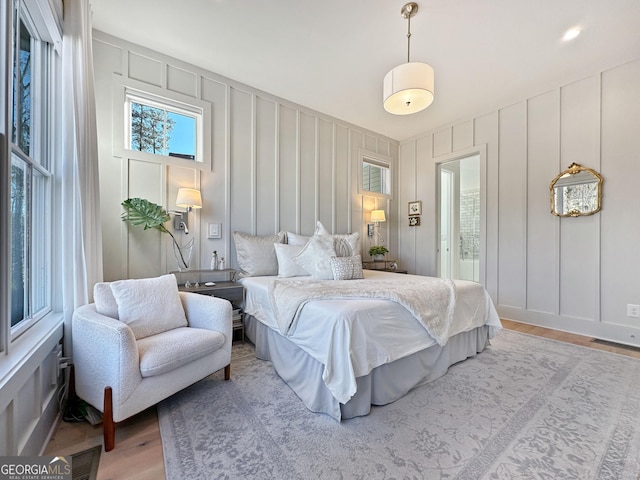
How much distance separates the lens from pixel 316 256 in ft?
9.77

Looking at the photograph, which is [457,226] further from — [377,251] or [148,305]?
[148,305]

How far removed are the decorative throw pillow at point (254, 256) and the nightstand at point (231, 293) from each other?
287 mm

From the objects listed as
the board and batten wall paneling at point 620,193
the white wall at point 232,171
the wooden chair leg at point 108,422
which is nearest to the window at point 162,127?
the white wall at point 232,171

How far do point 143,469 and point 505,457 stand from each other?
176 centimetres

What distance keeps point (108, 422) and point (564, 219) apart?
15.2 feet

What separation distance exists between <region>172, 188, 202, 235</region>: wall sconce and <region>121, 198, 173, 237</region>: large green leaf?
21 cm

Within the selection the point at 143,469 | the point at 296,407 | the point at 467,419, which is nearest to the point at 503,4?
the point at 467,419

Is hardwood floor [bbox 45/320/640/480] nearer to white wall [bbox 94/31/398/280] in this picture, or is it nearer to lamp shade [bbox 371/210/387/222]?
white wall [bbox 94/31/398/280]

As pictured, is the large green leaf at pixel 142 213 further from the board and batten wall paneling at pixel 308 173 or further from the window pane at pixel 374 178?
the window pane at pixel 374 178

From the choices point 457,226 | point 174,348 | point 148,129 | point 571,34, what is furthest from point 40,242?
point 457,226

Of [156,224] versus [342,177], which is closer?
[156,224]

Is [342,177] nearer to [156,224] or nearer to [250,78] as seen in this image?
[250,78]

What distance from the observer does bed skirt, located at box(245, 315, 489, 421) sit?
5.49 feet

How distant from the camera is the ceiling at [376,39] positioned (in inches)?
88.4
